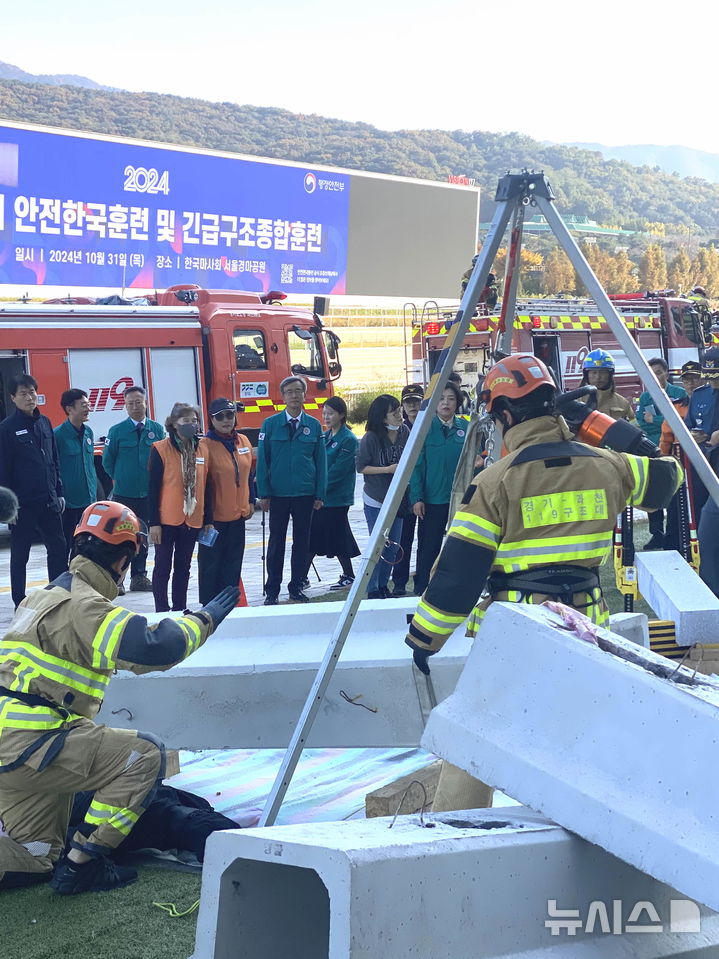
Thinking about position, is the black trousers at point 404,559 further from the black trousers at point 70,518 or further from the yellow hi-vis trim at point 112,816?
the yellow hi-vis trim at point 112,816

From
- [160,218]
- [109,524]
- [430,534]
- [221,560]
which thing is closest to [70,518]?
[221,560]

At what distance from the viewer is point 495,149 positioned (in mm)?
124562

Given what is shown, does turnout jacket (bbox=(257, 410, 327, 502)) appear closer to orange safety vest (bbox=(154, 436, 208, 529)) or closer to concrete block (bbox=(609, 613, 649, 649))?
orange safety vest (bbox=(154, 436, 208, 529))

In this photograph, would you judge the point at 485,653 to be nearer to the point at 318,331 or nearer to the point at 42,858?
the point at 42,858

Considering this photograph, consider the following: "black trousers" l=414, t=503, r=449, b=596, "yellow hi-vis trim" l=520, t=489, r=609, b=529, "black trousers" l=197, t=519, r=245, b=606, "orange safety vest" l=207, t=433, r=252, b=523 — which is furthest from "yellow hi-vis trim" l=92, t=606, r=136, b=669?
"black trousers" l=414, t=503, r=449, b=596

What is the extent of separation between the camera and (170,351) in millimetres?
14609

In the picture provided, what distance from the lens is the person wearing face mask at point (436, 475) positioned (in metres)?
8.51

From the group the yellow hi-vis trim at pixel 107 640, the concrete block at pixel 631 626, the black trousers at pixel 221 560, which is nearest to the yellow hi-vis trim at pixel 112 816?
the yellow hi-vis trim at pixel 107 640

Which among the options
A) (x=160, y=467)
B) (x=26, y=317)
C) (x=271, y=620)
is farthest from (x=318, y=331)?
(x=271, y=620)

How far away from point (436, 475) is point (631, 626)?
3.85 m

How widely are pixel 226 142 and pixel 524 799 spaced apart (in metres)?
103

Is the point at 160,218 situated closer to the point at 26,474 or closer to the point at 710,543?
the point at 26,474

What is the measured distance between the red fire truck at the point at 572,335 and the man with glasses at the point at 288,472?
6.33 metres

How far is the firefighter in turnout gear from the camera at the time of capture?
8.43 m
